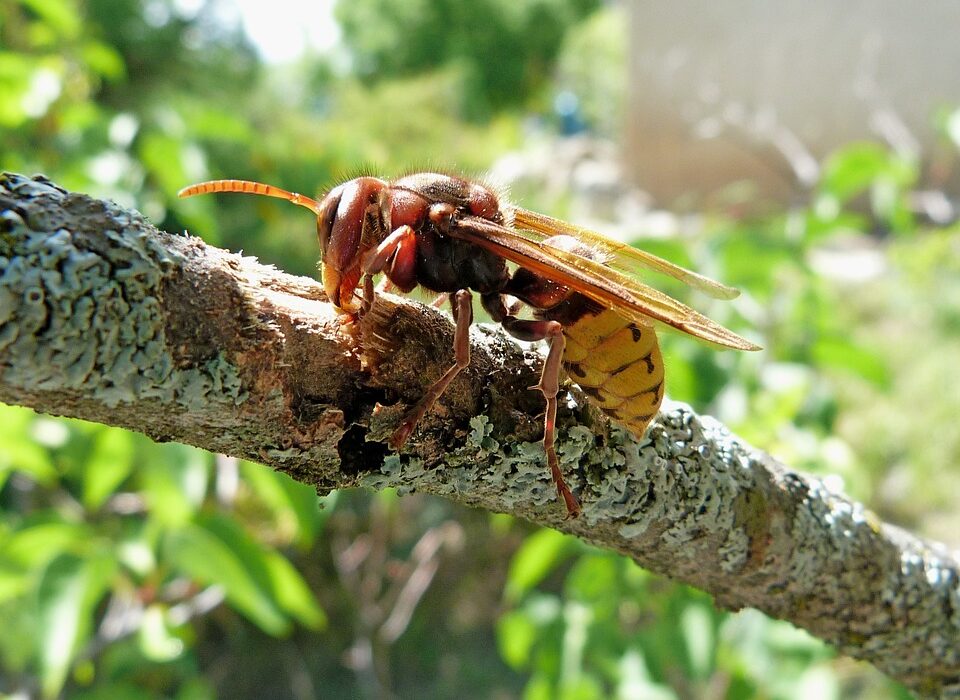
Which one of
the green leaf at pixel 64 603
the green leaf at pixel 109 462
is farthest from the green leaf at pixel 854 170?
the green leaf at pixel 64 603

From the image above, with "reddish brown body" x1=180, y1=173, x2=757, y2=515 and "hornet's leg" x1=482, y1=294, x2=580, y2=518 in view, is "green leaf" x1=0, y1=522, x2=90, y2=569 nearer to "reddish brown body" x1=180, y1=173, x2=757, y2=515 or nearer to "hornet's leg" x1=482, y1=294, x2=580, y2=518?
"reddish brown body" x1=180, y1=173, x2=757, y2=515

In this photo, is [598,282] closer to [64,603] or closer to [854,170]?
[64,603]

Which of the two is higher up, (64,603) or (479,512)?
(64,603)

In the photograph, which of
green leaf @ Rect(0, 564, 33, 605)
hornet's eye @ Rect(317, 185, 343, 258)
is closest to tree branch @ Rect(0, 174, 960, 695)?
hornet's eye @ Rect(317, 185, 343, 258)

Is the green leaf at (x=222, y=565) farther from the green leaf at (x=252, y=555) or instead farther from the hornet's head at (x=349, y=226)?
the hornet's head at (x=349, y=226)

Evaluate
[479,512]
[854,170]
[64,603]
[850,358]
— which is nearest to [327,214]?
[64,603]

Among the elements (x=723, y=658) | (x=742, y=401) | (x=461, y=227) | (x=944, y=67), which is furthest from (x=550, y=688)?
(x=944, y=67)

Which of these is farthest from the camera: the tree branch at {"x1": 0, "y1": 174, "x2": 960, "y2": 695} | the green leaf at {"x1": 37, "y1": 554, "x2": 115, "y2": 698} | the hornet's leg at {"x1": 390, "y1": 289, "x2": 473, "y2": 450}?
the green leaf at {"x1": 37, "y1": 554, "x2": 115, "y2": 698}
